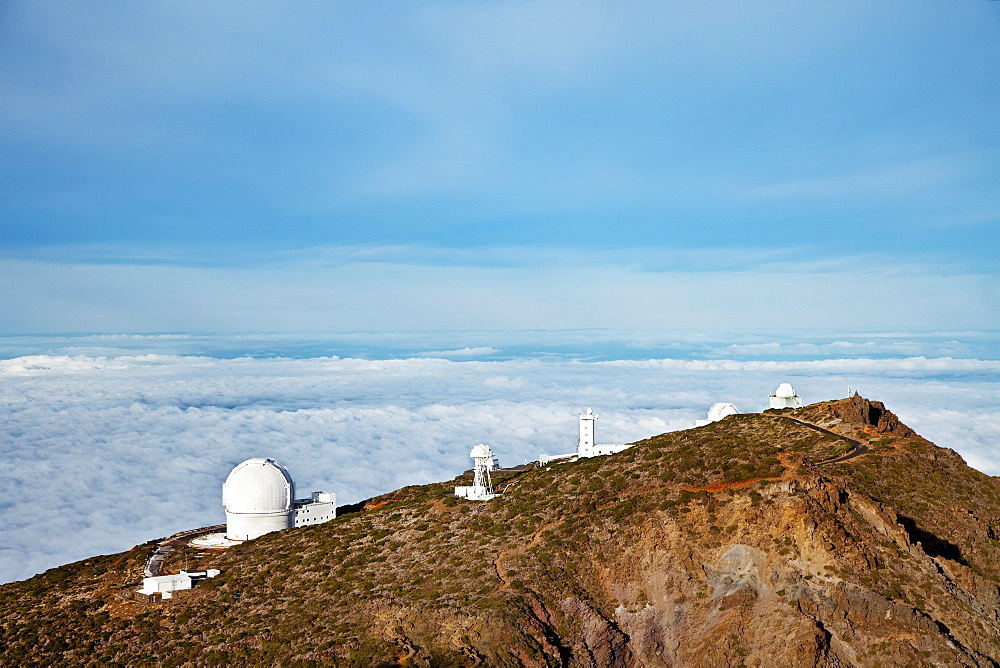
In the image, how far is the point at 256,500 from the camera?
56594mm

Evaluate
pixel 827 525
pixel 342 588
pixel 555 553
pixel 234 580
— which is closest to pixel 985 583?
pixel 827 525

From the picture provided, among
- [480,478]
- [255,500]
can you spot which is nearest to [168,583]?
[255,500]

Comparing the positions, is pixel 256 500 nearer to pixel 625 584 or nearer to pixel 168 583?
pixel 168 583

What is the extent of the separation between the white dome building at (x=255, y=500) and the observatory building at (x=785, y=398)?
47479 millimetres

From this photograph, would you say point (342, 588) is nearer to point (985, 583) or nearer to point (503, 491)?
point (503, 491)

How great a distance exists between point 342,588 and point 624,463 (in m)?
22.5

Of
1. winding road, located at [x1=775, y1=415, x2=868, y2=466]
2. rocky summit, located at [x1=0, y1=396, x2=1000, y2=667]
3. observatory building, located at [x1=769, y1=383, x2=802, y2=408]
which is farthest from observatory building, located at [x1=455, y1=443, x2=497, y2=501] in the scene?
observatory building, located at [x1=769, y1=383, x2=802, y2=408]

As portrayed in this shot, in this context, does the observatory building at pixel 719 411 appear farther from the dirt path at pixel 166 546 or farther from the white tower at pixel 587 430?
the dirt path at pixel 166 546

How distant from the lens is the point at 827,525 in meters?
39.5

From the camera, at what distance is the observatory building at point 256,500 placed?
56625 mm

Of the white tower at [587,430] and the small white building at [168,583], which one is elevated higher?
the white tower at [587,430]

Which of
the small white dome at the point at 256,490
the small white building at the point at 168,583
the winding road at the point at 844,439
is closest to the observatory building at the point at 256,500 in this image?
the small white dome at the point at 256,490

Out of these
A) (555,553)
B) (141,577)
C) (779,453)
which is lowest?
(141,577)

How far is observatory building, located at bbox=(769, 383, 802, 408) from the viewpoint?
7544cm
